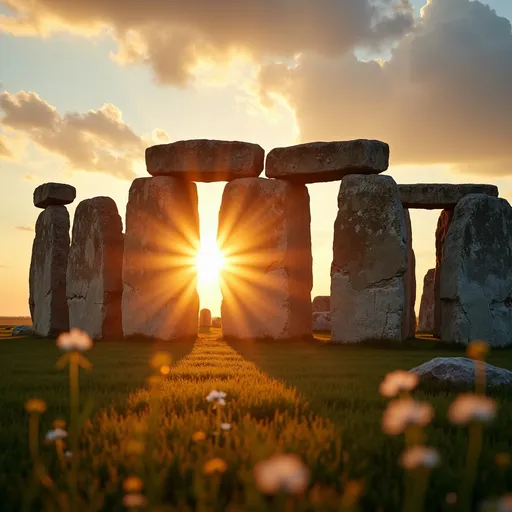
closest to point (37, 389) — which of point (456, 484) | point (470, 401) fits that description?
point (456, 484)

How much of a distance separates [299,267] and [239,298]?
1.45m

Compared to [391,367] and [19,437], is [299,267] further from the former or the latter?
[19,437]

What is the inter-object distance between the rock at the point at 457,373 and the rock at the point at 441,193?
11235 millimetres

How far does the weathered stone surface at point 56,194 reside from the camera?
16.5m

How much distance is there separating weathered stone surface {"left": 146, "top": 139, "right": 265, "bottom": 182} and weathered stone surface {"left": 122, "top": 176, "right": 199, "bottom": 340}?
45 cm

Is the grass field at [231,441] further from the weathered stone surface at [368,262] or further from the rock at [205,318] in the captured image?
the rock at [205,318]

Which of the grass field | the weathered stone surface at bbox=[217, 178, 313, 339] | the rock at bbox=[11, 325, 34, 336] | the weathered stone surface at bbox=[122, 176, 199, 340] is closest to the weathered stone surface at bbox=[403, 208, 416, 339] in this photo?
the weathered stone surface at bbox=[217, 178, 313, 339]

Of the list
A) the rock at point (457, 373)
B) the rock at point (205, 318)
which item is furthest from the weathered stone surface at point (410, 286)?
the rock at point (205, 318)

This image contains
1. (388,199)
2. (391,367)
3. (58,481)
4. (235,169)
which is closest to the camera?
(58,481)

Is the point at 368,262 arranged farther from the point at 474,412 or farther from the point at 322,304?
the point at 322,304

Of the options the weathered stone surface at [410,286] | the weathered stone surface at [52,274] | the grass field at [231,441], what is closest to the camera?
the grass field at [231,441]

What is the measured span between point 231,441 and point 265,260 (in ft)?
34.9

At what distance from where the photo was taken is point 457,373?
17.6ft

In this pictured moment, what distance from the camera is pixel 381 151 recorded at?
43.1ft
